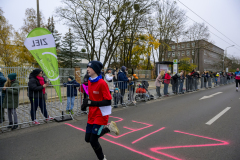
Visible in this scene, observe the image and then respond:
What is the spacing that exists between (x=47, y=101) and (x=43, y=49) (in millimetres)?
2241

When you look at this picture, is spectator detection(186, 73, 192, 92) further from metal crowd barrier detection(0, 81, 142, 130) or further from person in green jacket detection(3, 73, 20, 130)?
person in green jacket detection(3, 73, 20, 130)

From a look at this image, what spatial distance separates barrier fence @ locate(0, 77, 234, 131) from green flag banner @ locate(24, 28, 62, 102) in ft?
2.68

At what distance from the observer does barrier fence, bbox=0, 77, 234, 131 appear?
498 centimetres

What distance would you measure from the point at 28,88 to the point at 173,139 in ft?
14.8

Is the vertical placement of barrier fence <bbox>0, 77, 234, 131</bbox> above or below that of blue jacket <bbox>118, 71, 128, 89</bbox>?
below

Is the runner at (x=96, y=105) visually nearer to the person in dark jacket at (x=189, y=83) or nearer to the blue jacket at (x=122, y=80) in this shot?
the blue jacket at (x=122, y=80)

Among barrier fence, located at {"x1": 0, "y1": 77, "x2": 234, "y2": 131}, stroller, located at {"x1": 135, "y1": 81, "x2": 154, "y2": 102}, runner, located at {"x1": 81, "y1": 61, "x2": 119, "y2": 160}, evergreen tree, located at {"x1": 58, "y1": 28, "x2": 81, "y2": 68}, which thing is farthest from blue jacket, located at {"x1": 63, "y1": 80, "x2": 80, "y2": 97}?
evergreen tree, located at {"x1": 58, "y1": 28, "x2": 81, "y2": 68}

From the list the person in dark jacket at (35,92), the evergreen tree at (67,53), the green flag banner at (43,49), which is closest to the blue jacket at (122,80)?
the green flag banner at (43,49)

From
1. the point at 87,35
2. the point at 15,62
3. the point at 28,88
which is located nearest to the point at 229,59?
the point at 87,35

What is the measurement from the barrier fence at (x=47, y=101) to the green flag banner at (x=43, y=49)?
816 mm

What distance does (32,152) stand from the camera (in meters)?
3.48

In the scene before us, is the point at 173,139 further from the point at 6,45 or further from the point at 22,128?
the point at 6,45

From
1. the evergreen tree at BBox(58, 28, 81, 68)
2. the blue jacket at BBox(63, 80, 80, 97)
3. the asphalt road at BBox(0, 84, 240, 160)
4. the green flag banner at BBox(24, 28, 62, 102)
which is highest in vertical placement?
the evergreen tree at BBox(58, 28, 81, 68)

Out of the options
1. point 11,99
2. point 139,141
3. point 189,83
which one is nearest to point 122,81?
point 139,141
